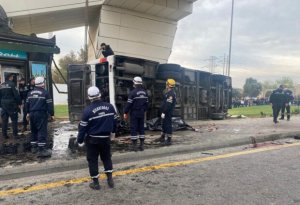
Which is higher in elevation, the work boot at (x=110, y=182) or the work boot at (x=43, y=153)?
the work boot at (x=43, y=153)

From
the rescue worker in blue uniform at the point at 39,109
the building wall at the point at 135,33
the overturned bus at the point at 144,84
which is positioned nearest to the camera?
the rescue worker in blue uniform at the point at 39,109

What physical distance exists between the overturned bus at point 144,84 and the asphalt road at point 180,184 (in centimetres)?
303

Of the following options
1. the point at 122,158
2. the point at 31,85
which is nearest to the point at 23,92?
the point at 31,85

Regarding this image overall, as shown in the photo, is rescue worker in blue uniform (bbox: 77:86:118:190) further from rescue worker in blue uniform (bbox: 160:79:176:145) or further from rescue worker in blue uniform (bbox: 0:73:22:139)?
rescue worker in blue uniform (bbox: 0:73:22:139)

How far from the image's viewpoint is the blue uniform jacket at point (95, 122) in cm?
475

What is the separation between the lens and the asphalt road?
14.2 ft

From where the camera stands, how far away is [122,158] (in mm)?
6633

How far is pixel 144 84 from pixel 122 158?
391cm

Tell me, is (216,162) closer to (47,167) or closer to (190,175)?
(190,175)

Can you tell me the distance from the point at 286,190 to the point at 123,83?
18.2ft

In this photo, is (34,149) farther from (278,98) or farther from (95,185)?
(278,98)

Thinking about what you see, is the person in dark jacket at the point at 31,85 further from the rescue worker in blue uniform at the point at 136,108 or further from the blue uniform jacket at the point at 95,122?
the blue uniform jacket at the point at 95,122

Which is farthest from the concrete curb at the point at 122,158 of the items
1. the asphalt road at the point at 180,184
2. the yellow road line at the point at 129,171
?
the yellow road line at the point at 129,171

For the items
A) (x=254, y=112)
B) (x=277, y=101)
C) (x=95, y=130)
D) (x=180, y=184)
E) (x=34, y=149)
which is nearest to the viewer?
(x=95, y=130)
